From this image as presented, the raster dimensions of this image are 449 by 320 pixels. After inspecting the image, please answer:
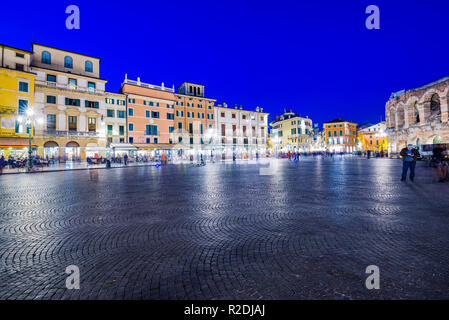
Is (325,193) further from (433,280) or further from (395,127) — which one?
(395,127)

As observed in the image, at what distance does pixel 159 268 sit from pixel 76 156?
38.2 m

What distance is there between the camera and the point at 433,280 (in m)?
2.34

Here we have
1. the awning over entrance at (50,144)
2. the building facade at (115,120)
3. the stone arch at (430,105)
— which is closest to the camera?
the stone arch at (430,105)

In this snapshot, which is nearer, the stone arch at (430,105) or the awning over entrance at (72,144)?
the stone arch at (430,105)

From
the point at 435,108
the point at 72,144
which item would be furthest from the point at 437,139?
the point at 72,144

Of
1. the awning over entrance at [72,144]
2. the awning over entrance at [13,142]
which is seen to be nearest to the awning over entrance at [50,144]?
the awning over entrance at [72,144]

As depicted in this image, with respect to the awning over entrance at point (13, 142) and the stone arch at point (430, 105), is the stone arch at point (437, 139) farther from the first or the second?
the awning over entrance at point (13, 142)

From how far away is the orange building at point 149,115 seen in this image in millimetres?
41281

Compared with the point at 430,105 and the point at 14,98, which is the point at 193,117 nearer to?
the point at 14,98

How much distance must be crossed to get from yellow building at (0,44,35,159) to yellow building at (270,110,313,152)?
64.1 m

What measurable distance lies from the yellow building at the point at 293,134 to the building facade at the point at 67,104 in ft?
183

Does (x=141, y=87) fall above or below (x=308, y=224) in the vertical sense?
above

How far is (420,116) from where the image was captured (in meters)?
29.8
